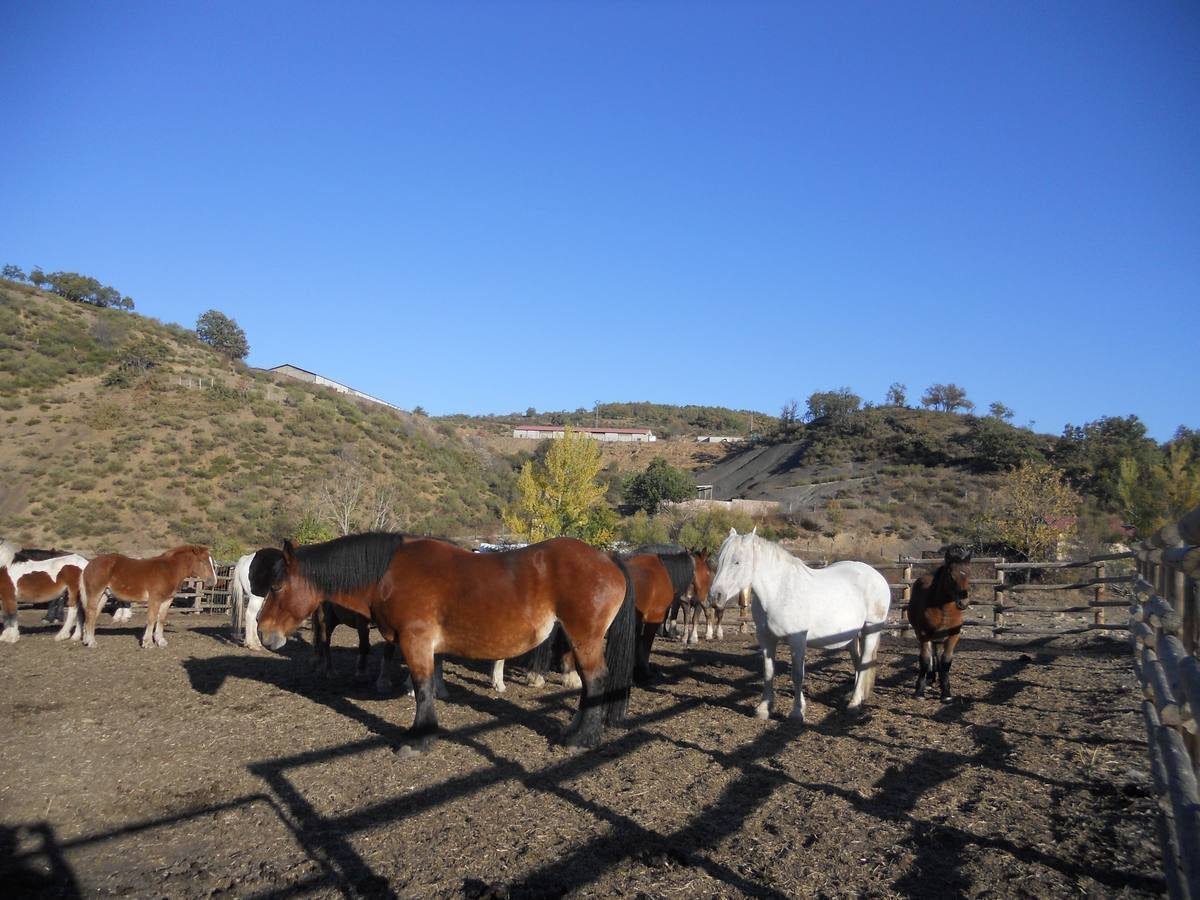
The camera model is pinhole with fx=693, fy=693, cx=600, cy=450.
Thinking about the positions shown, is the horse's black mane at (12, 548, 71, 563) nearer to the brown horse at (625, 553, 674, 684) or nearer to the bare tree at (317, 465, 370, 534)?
the brown horse at (625, 553, 674, 684)

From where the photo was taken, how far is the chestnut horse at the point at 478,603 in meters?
6.19

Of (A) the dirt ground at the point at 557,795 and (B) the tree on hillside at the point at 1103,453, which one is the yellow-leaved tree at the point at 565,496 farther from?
(B) the tree on hillside at the point at 1103,453

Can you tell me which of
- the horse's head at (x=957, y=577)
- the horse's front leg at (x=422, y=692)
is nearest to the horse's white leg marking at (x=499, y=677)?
the horse's front leg at (x=422, y=692)

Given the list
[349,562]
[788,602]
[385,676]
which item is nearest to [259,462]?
[385,676]

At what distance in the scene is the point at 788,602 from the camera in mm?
7344

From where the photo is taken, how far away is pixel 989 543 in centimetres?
3114

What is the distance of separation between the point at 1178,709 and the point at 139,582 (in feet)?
39.6

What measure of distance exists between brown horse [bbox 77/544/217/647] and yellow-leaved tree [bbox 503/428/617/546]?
14.3 meters

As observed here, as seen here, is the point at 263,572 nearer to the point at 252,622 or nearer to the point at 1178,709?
the point at 252,622

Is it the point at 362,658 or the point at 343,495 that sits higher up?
the point at 343,495

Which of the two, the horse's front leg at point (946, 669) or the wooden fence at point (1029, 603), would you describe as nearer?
the horse's front leg at point (946, 669)

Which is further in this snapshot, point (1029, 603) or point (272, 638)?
point (1029, 603)

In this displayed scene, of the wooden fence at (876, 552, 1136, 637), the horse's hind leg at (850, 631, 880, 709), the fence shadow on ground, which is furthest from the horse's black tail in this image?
the wooden fence at (876, 552, 1136, 637)

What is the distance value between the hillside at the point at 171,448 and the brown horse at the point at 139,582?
1058 centimetres
